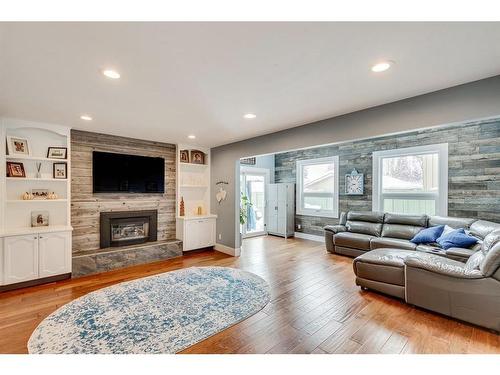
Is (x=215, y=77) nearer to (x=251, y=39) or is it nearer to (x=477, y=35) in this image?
(x=251, y=39)

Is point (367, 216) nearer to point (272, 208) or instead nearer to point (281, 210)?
point (281, 210)

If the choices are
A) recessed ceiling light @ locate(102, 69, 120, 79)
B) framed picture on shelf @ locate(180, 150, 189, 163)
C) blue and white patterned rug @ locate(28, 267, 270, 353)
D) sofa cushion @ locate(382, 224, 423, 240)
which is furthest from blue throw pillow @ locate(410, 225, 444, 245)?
recessed ceiling light @ locate(102, 69, 120, 79)

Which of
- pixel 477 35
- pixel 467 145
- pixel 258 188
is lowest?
pixel 258 188

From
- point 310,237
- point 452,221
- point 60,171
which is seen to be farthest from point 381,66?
point 310,237

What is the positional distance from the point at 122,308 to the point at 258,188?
5.31m

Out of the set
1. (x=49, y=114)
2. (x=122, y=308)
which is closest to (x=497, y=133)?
(x=122, y=308)

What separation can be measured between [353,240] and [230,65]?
427 cm

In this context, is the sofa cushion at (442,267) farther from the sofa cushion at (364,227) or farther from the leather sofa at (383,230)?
the sofa cushion at (364,227)

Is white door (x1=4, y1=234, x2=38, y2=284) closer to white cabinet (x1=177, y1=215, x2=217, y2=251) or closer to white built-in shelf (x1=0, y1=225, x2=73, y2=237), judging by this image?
white built-in shelf (x1=0, y1=225, x2=73, y2=237)

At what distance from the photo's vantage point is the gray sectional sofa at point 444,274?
2.24 meters

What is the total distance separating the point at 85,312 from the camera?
259 centimetres

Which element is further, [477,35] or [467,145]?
[467,145]

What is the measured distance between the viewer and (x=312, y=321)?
2.44 m

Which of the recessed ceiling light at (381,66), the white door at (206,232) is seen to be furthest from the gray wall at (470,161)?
the white door at (206,232)
